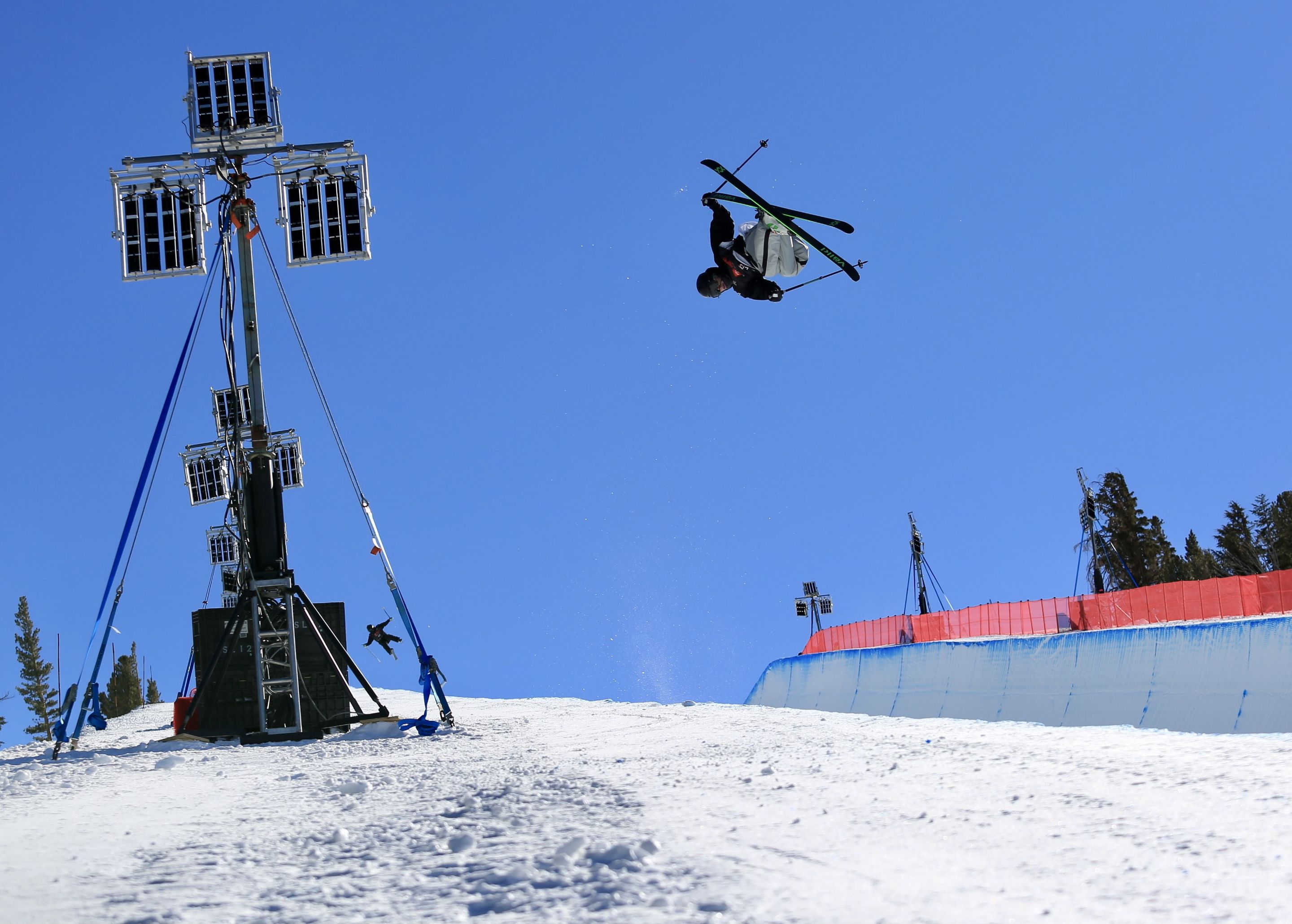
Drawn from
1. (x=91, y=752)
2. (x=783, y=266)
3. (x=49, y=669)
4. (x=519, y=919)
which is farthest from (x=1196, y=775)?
(x=49, y=669)

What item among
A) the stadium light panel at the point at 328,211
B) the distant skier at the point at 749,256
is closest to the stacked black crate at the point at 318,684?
the stadium light panel at the point at 328,211

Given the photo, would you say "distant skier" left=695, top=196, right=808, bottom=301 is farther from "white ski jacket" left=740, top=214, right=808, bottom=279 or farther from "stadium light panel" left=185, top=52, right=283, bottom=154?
"stadium light panel" left=185, top=52, right=283, bottom=154

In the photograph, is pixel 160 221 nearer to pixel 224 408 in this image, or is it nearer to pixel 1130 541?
pixel 224 408

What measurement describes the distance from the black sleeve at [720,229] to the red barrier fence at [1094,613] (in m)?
15.9

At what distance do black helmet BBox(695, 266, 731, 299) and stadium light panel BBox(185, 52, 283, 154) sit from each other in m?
10.3

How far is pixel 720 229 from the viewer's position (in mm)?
15562

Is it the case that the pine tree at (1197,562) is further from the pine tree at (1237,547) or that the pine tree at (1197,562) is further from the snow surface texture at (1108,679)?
the snow surface texture at (1108,679)

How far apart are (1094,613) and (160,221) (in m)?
25.0

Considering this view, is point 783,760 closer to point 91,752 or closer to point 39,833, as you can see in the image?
point 39,833

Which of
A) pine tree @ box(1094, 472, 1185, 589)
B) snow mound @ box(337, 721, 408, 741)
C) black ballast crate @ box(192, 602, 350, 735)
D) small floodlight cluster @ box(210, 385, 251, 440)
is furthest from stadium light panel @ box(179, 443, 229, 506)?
pine tree @ box(1094, 472, 1185, 589)

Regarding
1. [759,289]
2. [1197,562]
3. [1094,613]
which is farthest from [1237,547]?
[759,289]

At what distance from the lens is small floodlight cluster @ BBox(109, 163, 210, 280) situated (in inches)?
797

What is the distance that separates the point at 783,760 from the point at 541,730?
26.5 feet

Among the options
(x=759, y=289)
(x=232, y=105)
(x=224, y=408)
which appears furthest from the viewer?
(x=224, y=408)
